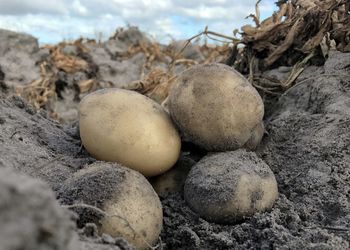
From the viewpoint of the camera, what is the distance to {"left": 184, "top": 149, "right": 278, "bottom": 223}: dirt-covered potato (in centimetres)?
216

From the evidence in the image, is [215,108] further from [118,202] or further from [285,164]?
[118,202]

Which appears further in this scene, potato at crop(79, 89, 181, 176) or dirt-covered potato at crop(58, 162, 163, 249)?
potato at crop(79, 89, 181, 176)

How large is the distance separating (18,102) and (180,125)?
3.59ft

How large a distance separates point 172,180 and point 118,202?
0.64 m

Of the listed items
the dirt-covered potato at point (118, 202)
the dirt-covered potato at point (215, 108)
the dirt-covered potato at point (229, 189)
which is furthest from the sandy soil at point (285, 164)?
the dirt-covered potato at point (215, 108)

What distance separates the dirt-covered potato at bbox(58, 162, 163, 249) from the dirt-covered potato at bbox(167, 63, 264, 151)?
0.47m

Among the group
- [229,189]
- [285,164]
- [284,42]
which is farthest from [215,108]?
[284,42]

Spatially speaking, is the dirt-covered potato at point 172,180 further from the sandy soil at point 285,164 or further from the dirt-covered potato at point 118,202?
the dirt-covered potato at point 118,202

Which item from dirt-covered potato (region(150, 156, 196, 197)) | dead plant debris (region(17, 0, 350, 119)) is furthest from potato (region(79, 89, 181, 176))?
dead plant debris (region(17, 0, 350, 119))

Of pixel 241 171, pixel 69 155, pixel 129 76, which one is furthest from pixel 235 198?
pixel 129 76

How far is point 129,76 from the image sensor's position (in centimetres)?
815

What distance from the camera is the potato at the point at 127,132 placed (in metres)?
2.29

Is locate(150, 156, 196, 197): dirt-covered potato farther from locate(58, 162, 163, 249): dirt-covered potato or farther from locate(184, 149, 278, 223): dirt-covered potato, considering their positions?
locate(58, 162, 163, 249): dirt-covered potato

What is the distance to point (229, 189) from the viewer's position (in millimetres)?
2168
